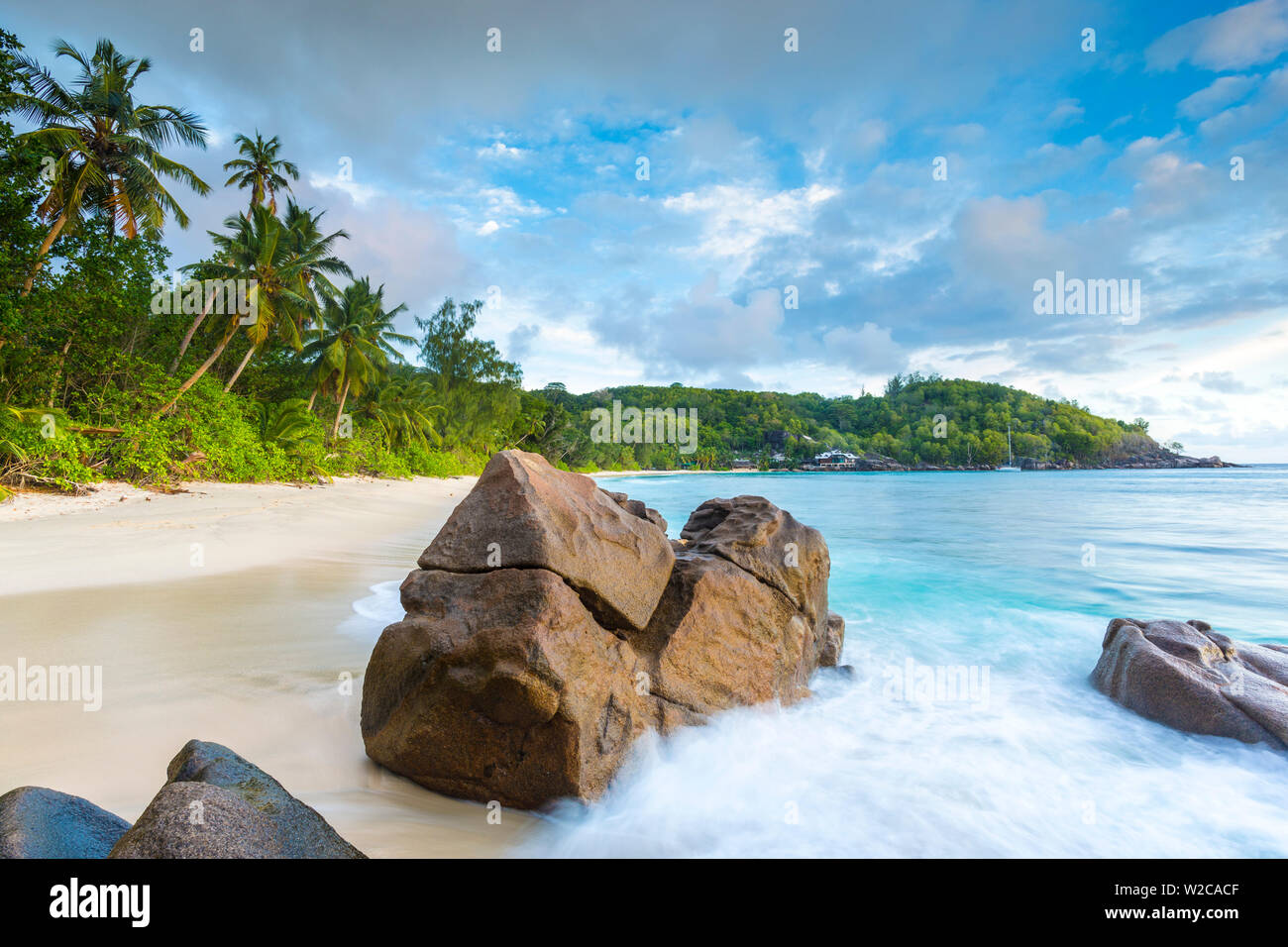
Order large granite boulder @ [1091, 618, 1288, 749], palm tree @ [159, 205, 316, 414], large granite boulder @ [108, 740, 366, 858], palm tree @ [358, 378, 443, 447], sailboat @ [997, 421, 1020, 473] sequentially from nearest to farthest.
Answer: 1. large granite boulder @ [108, 740, 366, 858]
2. large granite boulder @ [1091, 618, 1288, 749]
3. palm tree @ [159, 205, 316, 414]
4. palm tree @ [358, 378, 443, 447]
5. sailboat @ [997, 421, 1020, 473]

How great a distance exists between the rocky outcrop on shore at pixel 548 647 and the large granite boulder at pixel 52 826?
1.35 m


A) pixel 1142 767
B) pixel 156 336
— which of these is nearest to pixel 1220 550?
pixel 1142 767

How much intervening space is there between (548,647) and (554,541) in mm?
649

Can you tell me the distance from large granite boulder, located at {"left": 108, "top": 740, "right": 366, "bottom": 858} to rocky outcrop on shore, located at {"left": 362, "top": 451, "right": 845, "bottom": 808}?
1.01 meters

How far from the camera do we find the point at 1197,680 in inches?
189

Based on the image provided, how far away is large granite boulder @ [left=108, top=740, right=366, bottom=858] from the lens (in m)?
1.65

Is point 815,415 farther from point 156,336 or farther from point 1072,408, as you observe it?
point 156,336

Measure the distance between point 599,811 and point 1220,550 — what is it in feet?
58.1

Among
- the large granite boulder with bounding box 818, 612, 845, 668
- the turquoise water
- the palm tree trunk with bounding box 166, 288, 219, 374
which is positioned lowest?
the turquoise water

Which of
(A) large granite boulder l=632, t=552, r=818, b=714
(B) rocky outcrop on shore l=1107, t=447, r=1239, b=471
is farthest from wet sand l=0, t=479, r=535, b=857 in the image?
(B) rocky outcrop on shore l=1107, t=447, r=1239, b=471

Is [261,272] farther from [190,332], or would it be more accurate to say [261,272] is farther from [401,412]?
[401,412]

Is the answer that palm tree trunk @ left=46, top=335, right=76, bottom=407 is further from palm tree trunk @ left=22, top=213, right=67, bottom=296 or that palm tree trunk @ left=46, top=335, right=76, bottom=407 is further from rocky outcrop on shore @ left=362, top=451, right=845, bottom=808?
rocky outcrop on shore @ left=362, top=451, right=845, bottom=808

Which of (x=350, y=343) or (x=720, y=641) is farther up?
(x=350, y=343)

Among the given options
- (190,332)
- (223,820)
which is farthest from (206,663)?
(190,332)
